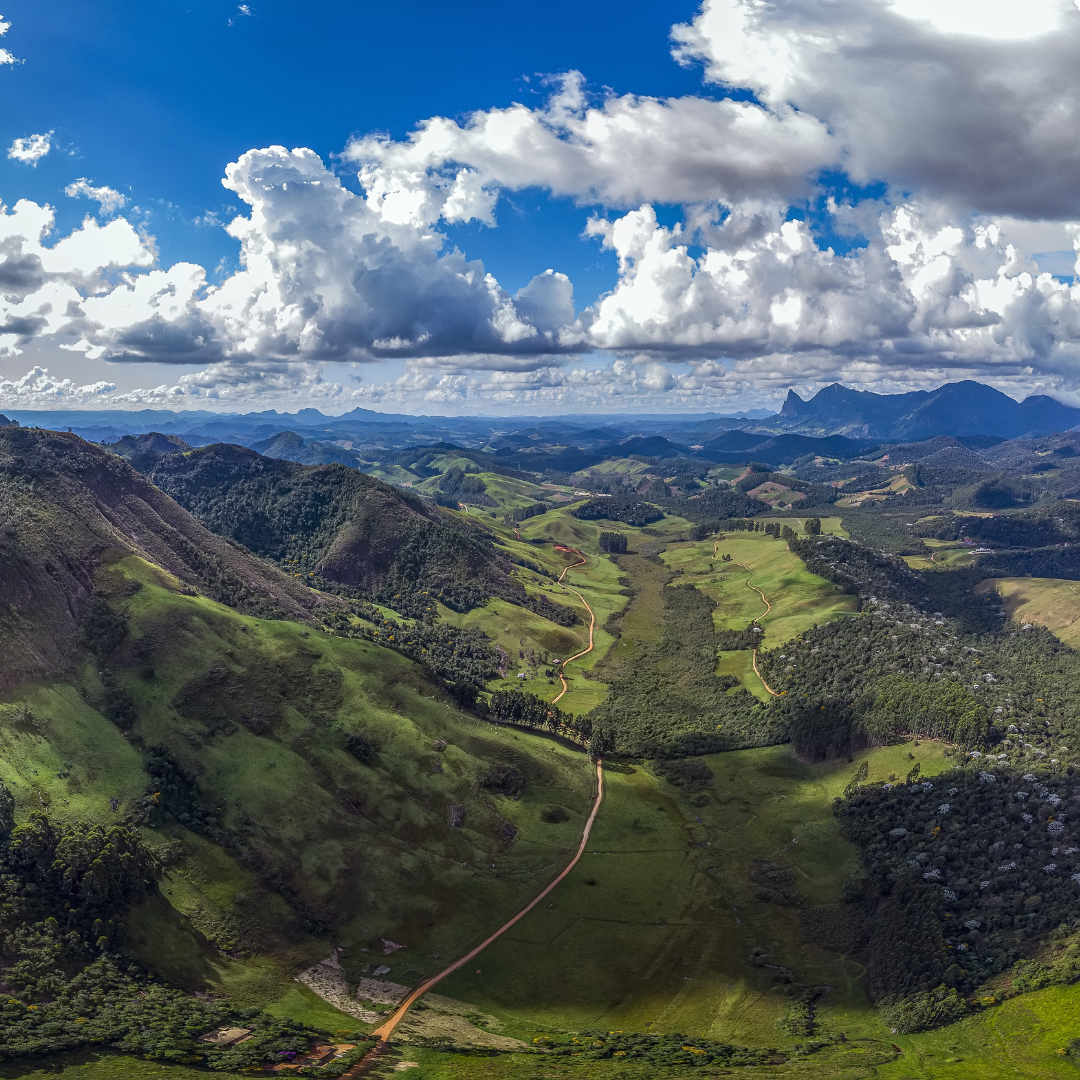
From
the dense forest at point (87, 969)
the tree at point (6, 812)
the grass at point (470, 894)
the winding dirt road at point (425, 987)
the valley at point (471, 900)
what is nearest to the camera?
the dense forest at point (87, 969)

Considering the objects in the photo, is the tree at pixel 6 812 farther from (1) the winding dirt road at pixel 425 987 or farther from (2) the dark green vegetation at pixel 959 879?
(2) the dark green vegetation at pixel 959 879

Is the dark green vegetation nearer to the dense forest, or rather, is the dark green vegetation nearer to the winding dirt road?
the winding dirt road

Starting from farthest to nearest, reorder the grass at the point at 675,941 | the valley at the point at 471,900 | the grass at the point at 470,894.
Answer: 1. the grass at the point at 675,941
2. the grass at the point at 470,894
3. the valley at the point at 471,900

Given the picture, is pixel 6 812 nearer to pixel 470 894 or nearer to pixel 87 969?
pixel 87 969

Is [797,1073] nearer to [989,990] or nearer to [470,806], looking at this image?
[989,990]

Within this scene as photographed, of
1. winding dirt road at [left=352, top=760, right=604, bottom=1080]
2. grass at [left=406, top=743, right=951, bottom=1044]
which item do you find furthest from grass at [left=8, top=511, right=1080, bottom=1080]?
winding dirt road at [left=352, top=760, right=604, bottom=1080]

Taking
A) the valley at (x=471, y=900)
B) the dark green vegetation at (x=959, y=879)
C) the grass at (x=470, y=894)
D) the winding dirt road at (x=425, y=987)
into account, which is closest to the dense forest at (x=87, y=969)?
the valley at (x=471, y=900)

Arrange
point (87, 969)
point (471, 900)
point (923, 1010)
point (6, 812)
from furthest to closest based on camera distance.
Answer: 1. point (471, 900)
2. point (6, 812)
3. point (923, 1010)
4. point (87, 969)

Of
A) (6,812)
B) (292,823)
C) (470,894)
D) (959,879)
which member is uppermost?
(6,812)

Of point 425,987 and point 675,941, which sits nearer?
point 425,987

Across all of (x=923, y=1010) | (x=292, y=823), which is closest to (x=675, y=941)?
A: (x=923, y=1010)

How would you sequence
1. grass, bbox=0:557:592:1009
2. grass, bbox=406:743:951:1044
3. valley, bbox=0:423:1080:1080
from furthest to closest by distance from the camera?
1. grass, bbox=0:557:592:1009
2. grass, bbox=406:743:951:1044
3. valley, bbox=0:423:1080:1080

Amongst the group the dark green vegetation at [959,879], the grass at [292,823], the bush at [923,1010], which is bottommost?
the bush at [923,1010]
